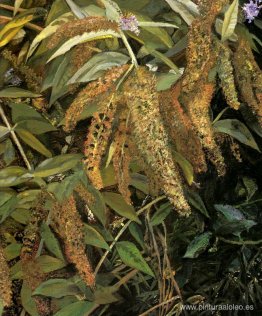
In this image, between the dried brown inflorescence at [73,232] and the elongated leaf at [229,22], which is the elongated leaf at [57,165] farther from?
the elongated leaf at [229,22]

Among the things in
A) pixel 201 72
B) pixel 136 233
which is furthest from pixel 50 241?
pixel 201 72

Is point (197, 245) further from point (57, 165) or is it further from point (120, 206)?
point (57, 165)

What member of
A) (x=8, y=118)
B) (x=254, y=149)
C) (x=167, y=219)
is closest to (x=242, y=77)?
(x=254, y=149)

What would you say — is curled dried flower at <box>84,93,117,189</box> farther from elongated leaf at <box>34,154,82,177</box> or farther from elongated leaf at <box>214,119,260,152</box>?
elongated leaf at <box>214,119,260,152</box>

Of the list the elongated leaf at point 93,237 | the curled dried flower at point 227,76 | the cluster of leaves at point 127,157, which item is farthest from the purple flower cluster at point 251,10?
the elongated leaf at point 93,237

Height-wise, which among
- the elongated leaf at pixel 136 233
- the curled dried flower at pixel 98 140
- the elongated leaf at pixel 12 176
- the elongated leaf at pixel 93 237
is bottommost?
the elongated leaf at pixel 136 233

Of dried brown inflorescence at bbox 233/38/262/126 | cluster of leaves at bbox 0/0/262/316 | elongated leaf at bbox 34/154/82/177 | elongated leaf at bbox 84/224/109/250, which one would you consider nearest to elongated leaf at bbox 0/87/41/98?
cluster of leaves at bbox 0/0/262/316
